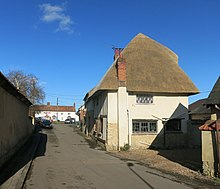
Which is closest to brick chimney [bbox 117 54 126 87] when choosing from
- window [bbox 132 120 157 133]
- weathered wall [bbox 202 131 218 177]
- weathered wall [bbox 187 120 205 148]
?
window [bbox 132 120 157 133]

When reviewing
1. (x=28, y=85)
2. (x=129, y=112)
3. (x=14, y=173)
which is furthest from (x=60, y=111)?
(x=14, y=173)

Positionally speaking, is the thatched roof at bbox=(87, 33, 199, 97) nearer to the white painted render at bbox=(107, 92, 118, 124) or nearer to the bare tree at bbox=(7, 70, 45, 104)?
the white painted render at bbox=(107, 92, 118, 124)

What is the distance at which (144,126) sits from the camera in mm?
25625

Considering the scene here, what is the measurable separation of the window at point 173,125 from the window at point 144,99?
8.24 ft

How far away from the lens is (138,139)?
25.1 metres

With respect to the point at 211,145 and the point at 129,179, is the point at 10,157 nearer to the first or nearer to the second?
the point at 129,179

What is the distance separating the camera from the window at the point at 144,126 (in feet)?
83.4

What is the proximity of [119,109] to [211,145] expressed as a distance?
1224 centimetres

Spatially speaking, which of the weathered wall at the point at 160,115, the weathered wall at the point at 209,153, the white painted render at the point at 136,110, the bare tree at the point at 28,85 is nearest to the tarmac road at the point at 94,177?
the weathered wall at the point at 209,153

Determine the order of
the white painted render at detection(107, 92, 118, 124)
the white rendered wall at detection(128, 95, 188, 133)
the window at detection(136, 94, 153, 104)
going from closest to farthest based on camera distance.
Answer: the white painted render at detection(107, 92, 118, 124)
the white rendered wall at detection(128, 95, 188, 133)
the window at detection(136, 94, 153, 104)

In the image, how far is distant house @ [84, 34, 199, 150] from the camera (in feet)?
81.5

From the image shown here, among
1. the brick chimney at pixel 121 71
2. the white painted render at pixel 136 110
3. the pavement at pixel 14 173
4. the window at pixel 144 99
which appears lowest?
the pavement at pixel 14 173

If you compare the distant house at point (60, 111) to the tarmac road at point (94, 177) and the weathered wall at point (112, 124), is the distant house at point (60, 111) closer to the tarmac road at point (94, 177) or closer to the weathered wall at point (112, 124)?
the weathered wall at point (112, 124)

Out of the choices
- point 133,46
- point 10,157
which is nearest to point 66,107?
point 133,46
